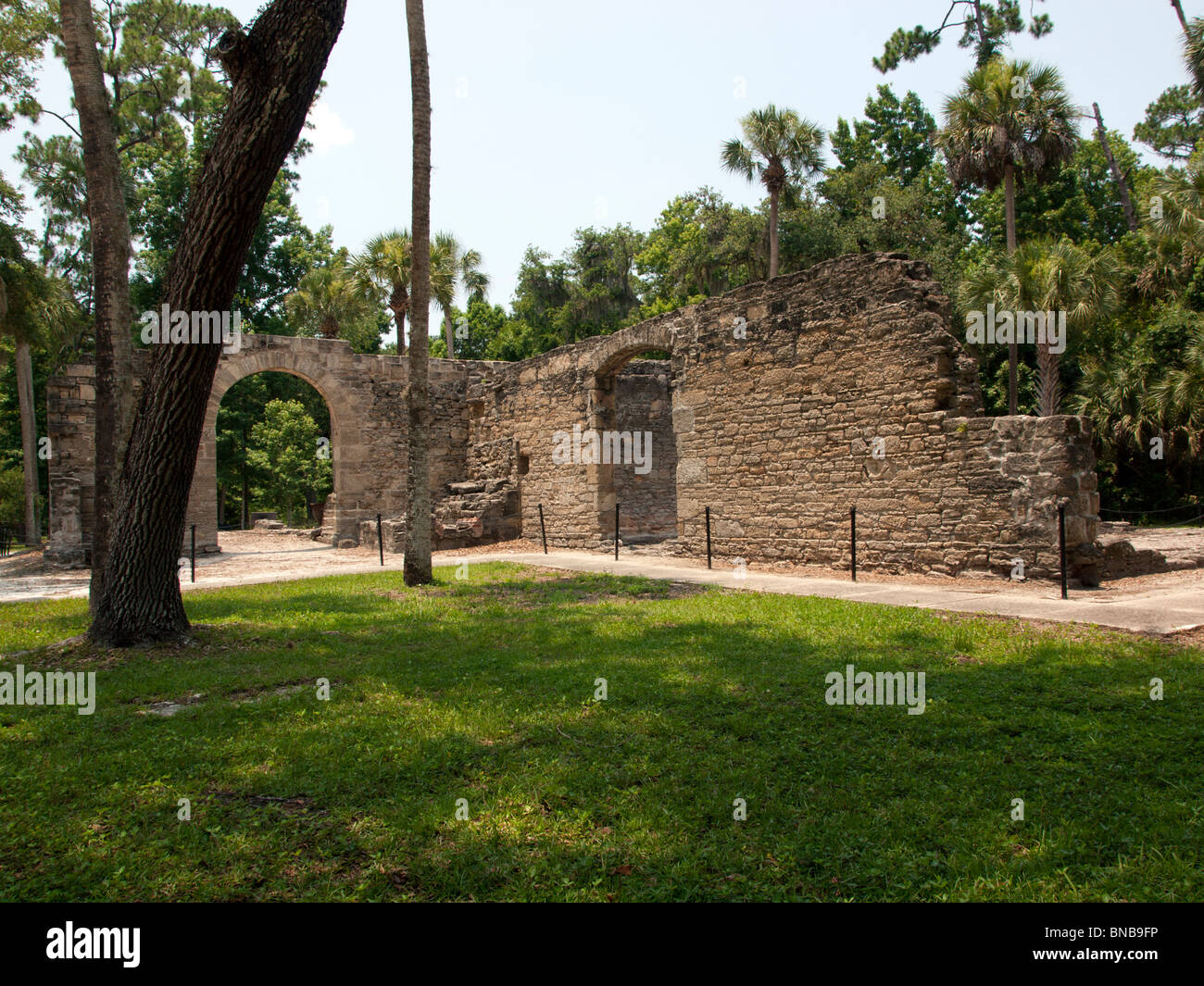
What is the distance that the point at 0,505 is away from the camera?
2823 centimetres

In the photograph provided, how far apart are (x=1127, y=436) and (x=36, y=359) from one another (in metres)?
38.3

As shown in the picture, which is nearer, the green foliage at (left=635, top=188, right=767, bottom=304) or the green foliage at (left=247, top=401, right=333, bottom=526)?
the green foliage at (left=247, top=401, right=333, bottom=526)

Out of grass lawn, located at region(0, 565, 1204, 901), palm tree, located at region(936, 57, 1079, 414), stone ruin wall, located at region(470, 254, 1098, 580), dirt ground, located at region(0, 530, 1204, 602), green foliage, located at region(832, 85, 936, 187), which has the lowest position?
dirt ground, located at region(0, 530, 1204, 602)

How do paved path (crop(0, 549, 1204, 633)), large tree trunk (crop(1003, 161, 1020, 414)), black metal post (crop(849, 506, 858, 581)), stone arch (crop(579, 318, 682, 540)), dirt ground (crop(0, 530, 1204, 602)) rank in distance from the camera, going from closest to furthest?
paved path (crop(0, 549, 1204, 633))
dirt ground (crop(0, 530, 1204, 602))
black metal post (crop(849, 506, 858, 581))
stone arch (crop(579, 318, 682, 540))
large tree trunk (crop(1003, 161, 1020, 414))

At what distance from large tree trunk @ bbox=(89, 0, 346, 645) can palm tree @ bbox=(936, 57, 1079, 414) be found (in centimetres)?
2082

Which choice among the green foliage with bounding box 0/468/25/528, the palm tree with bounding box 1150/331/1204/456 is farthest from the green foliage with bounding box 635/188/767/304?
the green foliage with bounding box 0/468/25/528

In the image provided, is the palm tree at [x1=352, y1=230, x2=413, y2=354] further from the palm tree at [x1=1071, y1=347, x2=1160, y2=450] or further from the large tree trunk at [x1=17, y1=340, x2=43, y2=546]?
the palm tree at [x1=1071, y1=347, x2=1160, y2=450]

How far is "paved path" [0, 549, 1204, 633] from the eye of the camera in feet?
22.7

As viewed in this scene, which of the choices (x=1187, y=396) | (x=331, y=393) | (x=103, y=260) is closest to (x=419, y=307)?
(x=103, y=260)

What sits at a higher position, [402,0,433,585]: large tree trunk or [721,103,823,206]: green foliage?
[721,103,823,206]: green foliage

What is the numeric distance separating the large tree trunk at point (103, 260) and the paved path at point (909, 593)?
4.67 metres

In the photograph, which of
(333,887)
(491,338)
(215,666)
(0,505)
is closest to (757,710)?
(333,887)

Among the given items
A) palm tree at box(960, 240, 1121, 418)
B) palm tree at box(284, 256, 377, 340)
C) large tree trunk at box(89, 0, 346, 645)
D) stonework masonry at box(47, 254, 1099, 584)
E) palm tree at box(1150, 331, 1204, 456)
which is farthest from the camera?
palm tree at box(284, 256, 377, 340)

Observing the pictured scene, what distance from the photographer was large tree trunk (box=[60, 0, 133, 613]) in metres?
6.86
